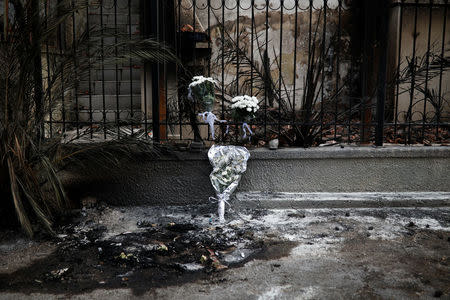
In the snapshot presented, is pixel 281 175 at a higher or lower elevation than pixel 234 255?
higher

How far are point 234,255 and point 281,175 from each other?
1.66 metres

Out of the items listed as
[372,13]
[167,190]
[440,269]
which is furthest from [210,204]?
[372,13]

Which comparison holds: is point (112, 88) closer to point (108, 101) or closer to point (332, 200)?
point (108, 101)

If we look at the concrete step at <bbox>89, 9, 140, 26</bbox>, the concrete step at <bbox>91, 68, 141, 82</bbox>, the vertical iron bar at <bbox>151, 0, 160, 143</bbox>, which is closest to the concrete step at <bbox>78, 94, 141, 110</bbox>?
the concrete step at <bbox>91, 68, 141, 82</bbox>

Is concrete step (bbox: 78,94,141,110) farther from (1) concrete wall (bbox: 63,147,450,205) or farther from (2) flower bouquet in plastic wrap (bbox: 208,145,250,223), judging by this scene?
(2) flower bouquet in plastic wrap (bbox: 208,145,250,223)

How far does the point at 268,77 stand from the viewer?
5863 mm

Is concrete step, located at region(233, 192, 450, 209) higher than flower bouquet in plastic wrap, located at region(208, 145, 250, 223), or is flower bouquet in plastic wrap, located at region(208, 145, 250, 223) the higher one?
flower bouquet in plastic wrap, located at region(208, 145, 250, 223)

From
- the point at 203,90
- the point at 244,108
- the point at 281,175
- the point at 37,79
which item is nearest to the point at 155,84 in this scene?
the point at 203,90

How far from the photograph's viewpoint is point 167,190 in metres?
5.33

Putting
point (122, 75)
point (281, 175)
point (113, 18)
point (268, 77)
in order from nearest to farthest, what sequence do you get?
point (281, 175)
point (268, 77)
point (122, 75)
point (113, 18)

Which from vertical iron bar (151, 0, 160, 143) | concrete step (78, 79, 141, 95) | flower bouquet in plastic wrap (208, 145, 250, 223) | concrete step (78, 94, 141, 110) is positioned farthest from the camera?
concrete step (78, 79, 141, 95)

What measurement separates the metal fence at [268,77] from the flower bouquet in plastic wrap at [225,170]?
0.52 metres

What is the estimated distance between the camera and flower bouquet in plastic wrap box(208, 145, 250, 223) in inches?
192

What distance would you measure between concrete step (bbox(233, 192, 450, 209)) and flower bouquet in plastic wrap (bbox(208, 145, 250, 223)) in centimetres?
37
